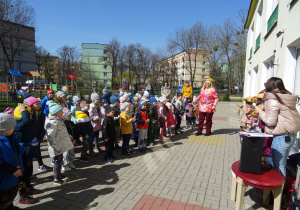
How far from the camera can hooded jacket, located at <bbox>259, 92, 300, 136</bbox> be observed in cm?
281

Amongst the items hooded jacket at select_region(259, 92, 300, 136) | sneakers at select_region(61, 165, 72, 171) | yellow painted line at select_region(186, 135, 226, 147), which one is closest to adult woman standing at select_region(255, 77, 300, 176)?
hooded jacket at select_region(259, 92, 300, 136)

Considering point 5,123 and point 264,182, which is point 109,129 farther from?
point 264,182

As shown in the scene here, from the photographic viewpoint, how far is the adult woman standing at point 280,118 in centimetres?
282

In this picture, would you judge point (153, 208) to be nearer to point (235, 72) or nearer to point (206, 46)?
point (206, 46)

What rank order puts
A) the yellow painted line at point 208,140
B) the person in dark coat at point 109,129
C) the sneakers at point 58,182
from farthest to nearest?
the yellow painted line at point 208,140, the person in dark coat at point 109,129, the sneakers at point 58,182

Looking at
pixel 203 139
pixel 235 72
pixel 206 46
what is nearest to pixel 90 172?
pixel 203 139

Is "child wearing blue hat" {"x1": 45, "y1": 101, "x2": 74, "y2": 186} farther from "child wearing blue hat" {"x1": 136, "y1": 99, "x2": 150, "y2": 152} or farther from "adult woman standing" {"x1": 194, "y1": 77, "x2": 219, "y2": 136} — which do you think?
"adult woman standing" {"x1": 194, "y1": 77, "x2": 219, "y2": 136}

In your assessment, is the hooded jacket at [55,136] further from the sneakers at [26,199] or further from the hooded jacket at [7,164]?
the hooded jacket at [7,164]

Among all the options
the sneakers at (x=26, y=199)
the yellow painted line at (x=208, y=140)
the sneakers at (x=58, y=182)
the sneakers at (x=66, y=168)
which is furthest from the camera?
the yellow painted line at (x=208, y=140)

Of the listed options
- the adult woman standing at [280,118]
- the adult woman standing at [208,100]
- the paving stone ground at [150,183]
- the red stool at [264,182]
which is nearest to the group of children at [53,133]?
the paving stone ground at [150,183]

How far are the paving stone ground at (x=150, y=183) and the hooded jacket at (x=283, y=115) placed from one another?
1.29m

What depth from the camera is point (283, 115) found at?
2.85 metres

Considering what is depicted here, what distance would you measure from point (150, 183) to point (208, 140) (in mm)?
3773

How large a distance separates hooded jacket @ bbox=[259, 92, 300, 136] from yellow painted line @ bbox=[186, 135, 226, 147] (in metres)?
3.63
